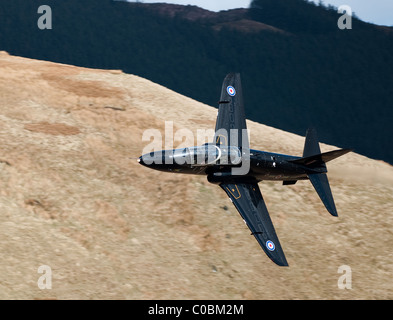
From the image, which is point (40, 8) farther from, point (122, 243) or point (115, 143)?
point (122, 243)

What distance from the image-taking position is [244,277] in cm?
1997

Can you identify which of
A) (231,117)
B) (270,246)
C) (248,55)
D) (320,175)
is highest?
(248,55)

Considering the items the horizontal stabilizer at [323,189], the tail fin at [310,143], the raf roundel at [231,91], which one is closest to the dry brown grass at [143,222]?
the horizontal stabilizer at [323,189]

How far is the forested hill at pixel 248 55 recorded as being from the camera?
8431 centimetres

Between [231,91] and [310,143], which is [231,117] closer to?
[231,91]

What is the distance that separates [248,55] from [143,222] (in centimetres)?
8289

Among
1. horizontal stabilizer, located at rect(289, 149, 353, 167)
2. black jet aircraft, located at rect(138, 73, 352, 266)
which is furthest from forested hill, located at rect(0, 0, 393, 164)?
horizontal stabilizer, located at rect(289, 149, 353, 167)

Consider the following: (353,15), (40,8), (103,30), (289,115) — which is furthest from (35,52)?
(353,15)

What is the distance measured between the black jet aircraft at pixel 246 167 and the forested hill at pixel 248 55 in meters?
60.0

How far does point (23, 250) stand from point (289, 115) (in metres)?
73.7

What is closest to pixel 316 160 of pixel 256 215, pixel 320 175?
pixel 320 175

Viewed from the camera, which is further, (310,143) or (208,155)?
(310,143)

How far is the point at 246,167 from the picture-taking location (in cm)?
2119

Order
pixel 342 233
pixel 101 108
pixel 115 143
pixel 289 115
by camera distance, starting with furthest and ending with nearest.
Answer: pixel 289 115
pixel 101 108
pixel 115 143
pixel 342 233
